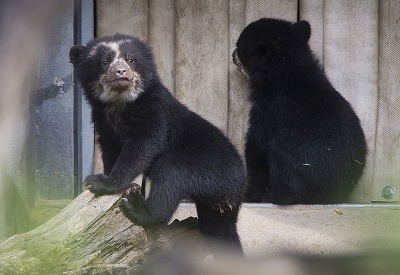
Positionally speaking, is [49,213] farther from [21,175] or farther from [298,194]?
[298,194]

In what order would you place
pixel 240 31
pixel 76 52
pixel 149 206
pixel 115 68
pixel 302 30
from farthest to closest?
pixel 240 31 < pixel 302 30 < pixel 76 52 < pixel 115 68 < pixel 149 206

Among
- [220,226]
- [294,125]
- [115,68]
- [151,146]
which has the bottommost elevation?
[220,226]

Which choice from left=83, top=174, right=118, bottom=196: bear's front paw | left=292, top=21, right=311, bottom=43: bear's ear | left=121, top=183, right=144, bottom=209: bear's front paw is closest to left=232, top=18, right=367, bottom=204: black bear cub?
left=292, top=21, right=311, bottom=43: bear's ear

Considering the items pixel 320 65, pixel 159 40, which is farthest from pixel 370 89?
pixel 159 40

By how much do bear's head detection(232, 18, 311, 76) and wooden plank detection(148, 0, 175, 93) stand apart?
0.69 m

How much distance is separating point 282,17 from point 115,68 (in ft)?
9.00

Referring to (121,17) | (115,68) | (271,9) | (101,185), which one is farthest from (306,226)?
(121,17)

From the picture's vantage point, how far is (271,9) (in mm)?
7434

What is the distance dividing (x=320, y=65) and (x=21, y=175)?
308 centimetres

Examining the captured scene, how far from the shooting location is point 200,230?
4824mm

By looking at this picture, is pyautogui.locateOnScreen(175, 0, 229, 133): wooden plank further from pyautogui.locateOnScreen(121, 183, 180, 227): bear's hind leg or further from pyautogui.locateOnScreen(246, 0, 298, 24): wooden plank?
pyautogui.locateOnScreen(121, 183, 180, 227): bear's hind leg

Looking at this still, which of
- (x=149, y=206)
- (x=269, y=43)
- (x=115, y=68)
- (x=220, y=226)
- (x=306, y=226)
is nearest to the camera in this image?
(x=149, y=206)

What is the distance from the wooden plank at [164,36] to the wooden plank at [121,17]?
0.08m

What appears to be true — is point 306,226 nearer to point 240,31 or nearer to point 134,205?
point 134,205
